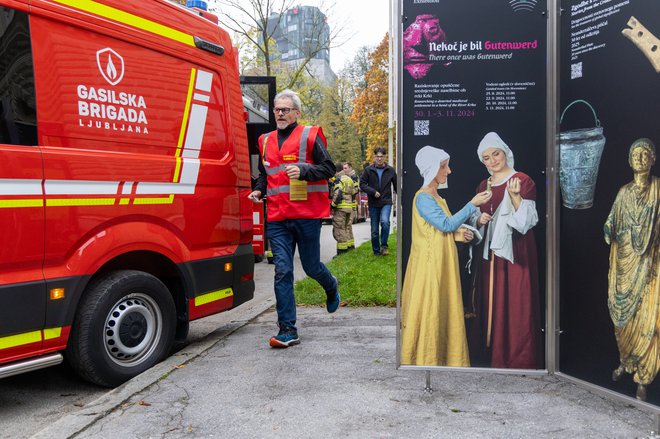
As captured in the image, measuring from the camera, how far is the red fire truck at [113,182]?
318 cm

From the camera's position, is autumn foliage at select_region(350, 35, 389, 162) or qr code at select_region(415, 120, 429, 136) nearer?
qr code at select_region(415, 120, 429, 136)

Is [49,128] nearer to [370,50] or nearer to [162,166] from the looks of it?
[162,166]

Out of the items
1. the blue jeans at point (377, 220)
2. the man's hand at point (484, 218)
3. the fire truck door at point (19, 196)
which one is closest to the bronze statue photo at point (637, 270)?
the man's hand at point (484, 218)

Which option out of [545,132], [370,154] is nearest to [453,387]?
[545,132]

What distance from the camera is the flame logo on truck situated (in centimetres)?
366

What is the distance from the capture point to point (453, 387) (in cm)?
352

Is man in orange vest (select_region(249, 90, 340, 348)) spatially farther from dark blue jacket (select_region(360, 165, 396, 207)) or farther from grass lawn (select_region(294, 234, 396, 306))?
dark blue jacket (select_region(360, 165, 396, 207))

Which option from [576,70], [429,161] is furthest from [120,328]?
[576,70]

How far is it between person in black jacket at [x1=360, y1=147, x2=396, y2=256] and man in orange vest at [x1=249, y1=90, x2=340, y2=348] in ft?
18.7

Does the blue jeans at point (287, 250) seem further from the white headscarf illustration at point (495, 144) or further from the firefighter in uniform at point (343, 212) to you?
the firefighter in uniform at point (343, 212)

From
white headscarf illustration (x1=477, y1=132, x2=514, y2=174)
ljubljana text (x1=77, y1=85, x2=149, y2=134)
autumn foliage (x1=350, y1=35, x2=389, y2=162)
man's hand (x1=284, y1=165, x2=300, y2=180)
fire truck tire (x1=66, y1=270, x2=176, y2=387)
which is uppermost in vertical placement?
autumn foliage (x1=350, y1=35, x2=389, y2=162)

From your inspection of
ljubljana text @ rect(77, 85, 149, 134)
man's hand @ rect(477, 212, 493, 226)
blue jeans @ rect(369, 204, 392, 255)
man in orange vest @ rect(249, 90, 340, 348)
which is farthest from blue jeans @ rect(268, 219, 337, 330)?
blue jeans @ rect(369, 204, 392, 255)

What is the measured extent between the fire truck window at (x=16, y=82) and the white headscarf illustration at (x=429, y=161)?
2119mm

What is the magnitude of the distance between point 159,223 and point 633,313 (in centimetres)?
294
